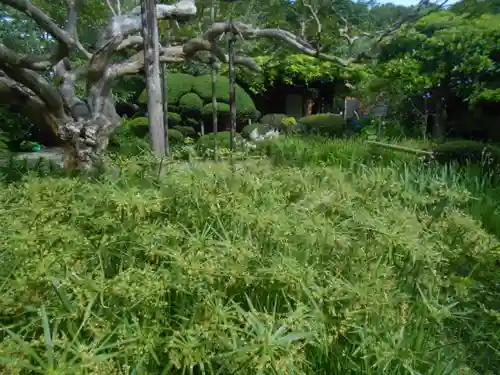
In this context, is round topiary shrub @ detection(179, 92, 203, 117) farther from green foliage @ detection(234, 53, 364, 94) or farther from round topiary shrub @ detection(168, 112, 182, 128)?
green foliage @ detection(234, 53, 364, 94)

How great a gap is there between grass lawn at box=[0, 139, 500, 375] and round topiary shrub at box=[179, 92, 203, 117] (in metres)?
12.5

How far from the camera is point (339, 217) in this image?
2.11 meters

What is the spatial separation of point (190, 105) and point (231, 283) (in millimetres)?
13568

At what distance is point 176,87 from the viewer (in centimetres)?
1500

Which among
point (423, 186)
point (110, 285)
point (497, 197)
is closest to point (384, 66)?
point (497, 197)

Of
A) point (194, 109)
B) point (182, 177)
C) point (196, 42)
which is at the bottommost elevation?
point (194, 109)

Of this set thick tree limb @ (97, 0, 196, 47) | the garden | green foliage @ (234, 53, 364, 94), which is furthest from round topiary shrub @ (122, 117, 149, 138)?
the garden

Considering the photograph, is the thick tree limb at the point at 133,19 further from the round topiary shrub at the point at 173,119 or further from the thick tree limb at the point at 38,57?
the round topiary shrub at the point at 173,119

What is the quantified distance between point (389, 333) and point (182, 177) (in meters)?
1.18

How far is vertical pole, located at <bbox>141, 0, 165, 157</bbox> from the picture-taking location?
4.51m

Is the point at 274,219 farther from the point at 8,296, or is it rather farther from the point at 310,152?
the point at 310,152

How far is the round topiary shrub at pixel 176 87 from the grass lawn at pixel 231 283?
1287 centimetres

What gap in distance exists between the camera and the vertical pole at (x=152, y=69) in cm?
451

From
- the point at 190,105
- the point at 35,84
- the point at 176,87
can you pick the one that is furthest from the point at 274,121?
the point at 35,84
